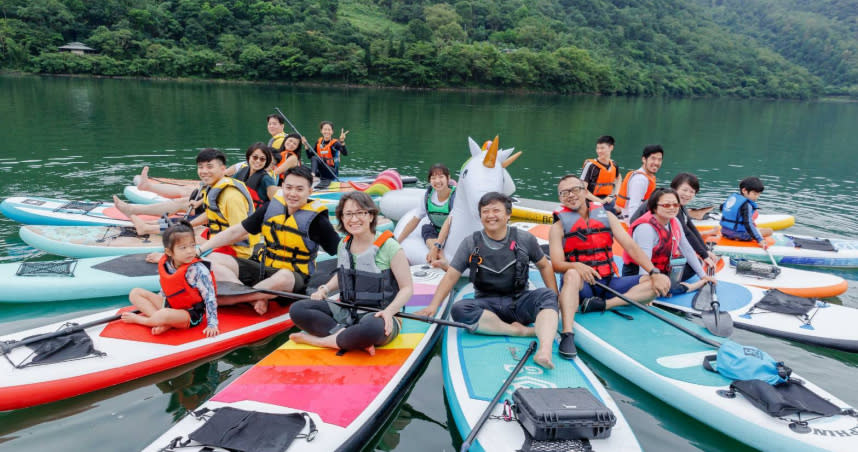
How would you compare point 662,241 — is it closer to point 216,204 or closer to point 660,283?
point 660,283

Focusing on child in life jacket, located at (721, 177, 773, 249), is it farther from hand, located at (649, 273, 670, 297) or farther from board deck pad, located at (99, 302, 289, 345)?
board deck pad, located at (99, 302, 289, 345)

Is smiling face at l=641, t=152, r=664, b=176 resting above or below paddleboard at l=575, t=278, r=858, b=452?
above

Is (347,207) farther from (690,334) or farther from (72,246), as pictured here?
(72,246)

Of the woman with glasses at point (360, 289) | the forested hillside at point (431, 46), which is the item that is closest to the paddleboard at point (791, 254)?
the woman with glasses at point (360, 289)

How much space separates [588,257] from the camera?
4.95 metres

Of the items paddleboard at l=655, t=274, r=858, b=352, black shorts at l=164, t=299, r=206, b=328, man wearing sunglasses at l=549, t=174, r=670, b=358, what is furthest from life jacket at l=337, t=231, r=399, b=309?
paddleboard at l=655, t=274, r=858, b=352

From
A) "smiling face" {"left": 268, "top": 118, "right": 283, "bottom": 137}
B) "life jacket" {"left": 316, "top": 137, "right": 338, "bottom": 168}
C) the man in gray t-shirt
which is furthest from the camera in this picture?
"life jacket" {"left": 316, "top": 137, "right": 338, "bottom": 168}

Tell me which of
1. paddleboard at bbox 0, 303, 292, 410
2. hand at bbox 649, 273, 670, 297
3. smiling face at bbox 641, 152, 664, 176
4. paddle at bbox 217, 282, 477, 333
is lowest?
paddleboard at bbox 0, 303, 292, 410

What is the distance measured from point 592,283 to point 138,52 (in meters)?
56.7

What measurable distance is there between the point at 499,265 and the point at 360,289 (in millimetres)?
1223

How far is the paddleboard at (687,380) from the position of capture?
3.21m

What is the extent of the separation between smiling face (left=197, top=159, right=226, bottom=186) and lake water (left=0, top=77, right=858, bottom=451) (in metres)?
1.85

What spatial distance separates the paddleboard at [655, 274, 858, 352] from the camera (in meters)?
5.02

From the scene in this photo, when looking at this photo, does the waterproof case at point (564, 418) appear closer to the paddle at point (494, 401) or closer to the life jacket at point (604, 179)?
the paddle at point (494, 401)
